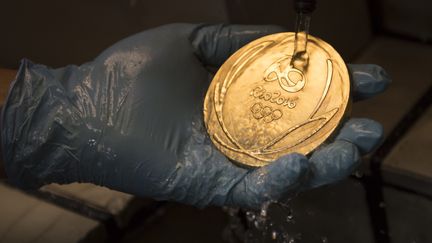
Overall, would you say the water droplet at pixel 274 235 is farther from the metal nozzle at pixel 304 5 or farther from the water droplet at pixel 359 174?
the metal nozzle at pixel 304 5

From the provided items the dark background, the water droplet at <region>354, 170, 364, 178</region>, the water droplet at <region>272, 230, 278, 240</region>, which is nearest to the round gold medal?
the dark background

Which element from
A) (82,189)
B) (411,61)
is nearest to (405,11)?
(411,61)

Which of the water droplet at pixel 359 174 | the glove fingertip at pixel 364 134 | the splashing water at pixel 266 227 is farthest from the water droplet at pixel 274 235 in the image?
the glove fingertip at pixel 364 134

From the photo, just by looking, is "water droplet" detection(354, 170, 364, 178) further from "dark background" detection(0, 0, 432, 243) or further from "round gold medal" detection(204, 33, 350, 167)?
"round gold medal" detection(204, 33, 350, 167)

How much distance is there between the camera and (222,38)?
1.09m

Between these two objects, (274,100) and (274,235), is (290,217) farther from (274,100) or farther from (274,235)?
(274,100)

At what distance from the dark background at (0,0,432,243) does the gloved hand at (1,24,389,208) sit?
0.19 metres

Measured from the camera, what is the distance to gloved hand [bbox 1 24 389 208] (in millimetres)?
949

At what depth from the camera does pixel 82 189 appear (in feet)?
4.87

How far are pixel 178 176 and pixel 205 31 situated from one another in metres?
0.33

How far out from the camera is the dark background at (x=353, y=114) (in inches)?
47.2

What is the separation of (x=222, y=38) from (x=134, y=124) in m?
0.27

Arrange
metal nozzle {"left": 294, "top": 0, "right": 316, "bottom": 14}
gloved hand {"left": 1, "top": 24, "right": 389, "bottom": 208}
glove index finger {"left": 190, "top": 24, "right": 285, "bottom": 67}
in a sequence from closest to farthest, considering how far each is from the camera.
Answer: metal nozzle {"left": 294, "top": 0, "right": 316, "bottom": 14}, gloved hand {"left": 1, "top": 24, "right": 389, "bottom": 208}, glove index finger {"left": 190, "top": 24, "right": 285, "bottom": 67}

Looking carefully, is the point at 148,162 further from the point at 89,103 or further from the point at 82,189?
the point at 82,189
